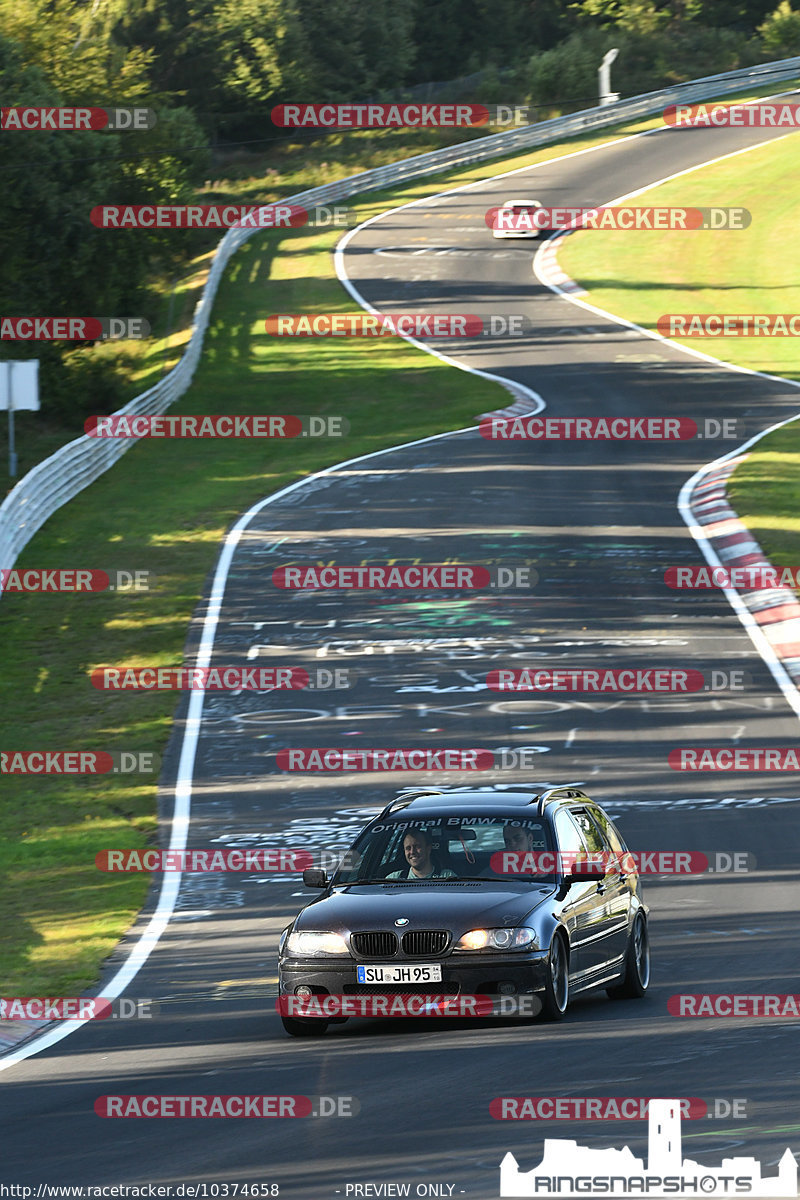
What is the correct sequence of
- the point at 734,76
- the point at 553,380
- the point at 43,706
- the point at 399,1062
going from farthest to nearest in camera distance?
the point at 734,76, the point at 553,380, the point at 43,706, the point at 399,1062

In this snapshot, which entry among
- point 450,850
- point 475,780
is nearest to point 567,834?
point 450,850

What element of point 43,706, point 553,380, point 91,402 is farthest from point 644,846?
point 91,402

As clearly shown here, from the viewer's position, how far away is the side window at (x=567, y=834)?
1108cm

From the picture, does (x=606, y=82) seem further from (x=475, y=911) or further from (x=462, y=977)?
(x=462, y=977)

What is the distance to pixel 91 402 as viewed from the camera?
48500 mm

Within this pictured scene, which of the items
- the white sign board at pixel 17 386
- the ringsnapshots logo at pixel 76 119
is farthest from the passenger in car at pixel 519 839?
the ringsnapshots logo at pixel 76 119

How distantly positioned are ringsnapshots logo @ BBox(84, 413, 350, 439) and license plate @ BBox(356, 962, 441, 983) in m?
30.7

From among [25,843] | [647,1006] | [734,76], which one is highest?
[734,76]

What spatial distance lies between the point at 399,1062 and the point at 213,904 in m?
6.01

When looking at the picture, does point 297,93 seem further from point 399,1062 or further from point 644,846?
point 399,1062

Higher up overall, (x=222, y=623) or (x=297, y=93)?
(x=297, y=93)

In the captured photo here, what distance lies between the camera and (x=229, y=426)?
140 feet

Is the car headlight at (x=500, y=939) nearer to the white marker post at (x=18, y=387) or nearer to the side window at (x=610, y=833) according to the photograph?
the side window at (x=610, y=833)

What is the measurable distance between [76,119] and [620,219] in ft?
70.4
